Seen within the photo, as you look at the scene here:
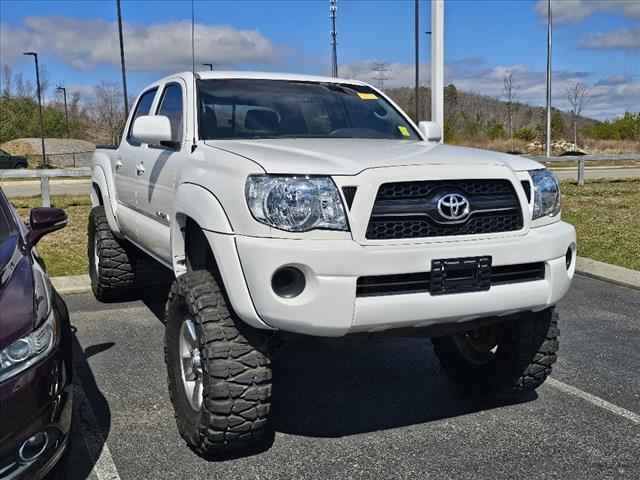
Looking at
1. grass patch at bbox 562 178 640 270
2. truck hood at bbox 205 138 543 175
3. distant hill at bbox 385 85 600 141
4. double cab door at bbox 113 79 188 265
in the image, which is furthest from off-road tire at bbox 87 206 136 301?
distant hill at bbox 385 85 600 141

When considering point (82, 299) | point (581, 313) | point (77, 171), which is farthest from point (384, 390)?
point (77, 171)

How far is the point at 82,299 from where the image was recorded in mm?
6648

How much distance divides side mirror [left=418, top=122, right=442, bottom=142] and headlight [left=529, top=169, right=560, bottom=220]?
1.16m

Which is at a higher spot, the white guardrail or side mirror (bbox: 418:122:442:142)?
side mirror (bbox: 418:122:442:142)

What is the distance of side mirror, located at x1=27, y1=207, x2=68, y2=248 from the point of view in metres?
3.50

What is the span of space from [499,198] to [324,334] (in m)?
1.05

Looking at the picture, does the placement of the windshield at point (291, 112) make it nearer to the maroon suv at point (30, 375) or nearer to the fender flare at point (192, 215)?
the fender flare at point (192, 215)

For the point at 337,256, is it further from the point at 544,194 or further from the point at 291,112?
the point at 291,112

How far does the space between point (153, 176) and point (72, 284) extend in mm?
3192

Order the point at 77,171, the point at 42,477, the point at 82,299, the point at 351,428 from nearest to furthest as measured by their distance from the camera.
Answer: the point at 42,477 < the point at 351,428 < the point at 82,299 < the point at 77,171

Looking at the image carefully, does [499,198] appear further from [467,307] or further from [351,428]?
[351,428]

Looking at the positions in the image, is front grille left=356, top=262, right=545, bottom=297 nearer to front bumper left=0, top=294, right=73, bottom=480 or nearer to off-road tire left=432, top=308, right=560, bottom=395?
off-road tire left=432, top=308, right=560, bottom=395

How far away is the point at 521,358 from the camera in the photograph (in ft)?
12.2

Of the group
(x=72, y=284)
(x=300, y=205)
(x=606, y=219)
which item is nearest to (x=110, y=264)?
(x=72, y=284)
